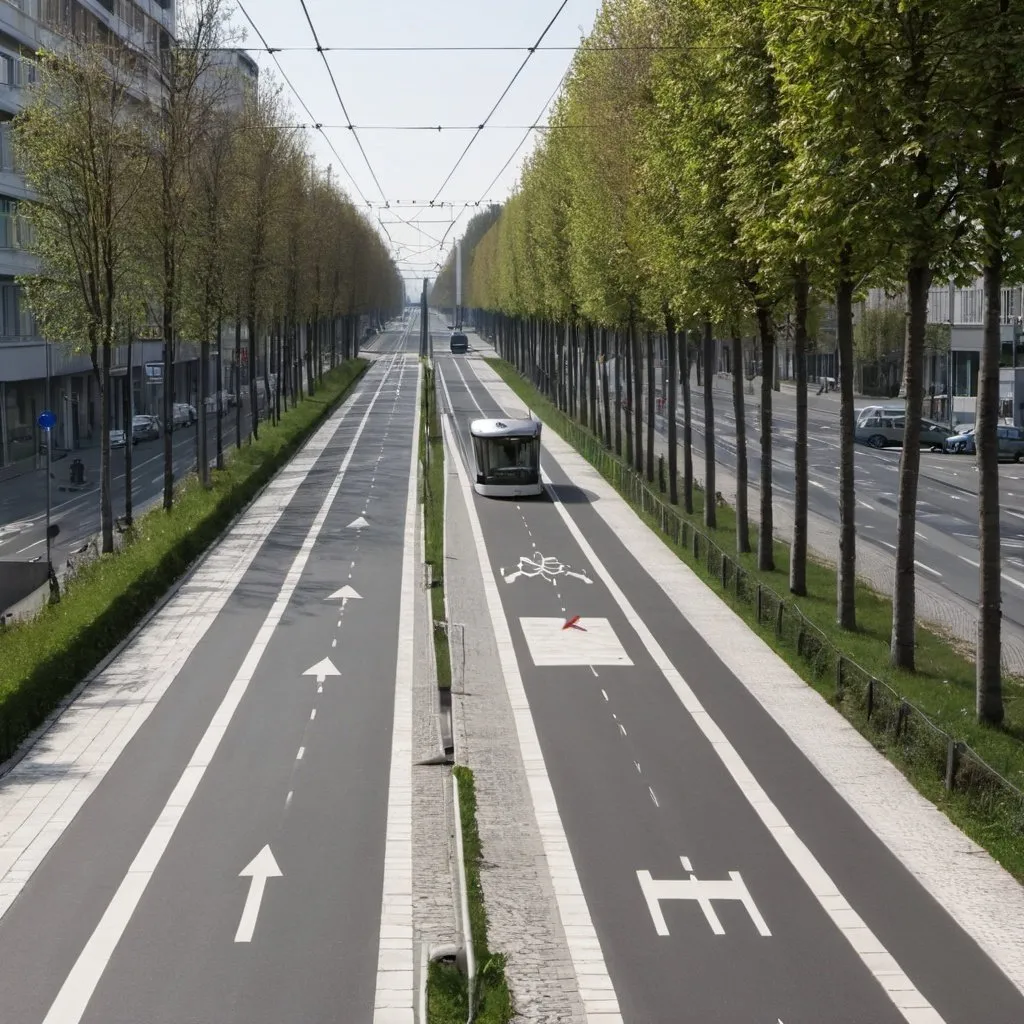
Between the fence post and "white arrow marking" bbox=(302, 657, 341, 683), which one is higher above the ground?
the fence post

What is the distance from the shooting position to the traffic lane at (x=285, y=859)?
14.6 m

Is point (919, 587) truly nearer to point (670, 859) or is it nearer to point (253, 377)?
point (670, 859)

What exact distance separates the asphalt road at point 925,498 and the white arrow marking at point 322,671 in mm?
14108

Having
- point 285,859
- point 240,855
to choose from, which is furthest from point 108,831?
point 285,859

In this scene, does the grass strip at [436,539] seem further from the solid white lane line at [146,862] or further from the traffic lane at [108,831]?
the traffic lane at [108,831]

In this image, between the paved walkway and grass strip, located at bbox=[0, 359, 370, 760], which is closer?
the paved walkway

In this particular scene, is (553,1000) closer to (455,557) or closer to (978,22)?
(978,22)

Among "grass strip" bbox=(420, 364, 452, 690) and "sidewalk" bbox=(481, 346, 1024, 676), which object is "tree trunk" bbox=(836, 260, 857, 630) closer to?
"sidewalk" bbox=(481, 346, 1024, 676)

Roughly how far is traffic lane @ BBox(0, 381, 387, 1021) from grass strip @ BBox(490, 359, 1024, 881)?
33.6ft

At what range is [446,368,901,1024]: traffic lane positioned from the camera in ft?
47.8

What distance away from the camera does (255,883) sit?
1764 centimetres

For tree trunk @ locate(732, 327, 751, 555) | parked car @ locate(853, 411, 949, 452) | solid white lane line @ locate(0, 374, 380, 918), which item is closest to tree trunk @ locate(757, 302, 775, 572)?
tree trunk @ locate(732, 327, 751, 555)

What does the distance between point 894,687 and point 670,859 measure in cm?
717

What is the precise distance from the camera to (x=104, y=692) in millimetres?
27312
